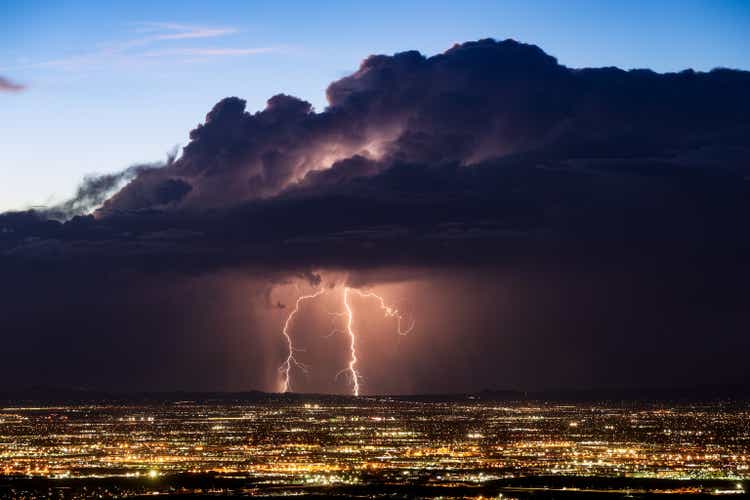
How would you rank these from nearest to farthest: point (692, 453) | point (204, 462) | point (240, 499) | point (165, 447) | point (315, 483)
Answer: point (240, 499) < point (315, 483) < point (204, 462) < point (692, 453) < point (165, 447)

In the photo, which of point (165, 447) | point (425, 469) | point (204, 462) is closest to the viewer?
point (425, 469)

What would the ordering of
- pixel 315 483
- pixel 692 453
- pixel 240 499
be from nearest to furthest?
1. pixel 240 499
2. pixel 315 483
3. pixel 692 453

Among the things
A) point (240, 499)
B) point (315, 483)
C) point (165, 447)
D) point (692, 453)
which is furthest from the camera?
point (165, 447)

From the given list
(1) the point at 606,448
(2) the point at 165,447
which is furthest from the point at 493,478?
(2) the point at 165,447

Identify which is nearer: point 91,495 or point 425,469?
point 91,495

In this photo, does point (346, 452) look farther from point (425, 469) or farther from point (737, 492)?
point (737, 492)

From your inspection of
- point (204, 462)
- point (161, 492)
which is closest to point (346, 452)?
point (204, 462)

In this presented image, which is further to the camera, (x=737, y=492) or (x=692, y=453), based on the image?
(x=692, y=453)

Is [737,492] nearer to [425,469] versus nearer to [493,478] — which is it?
[493,478]
